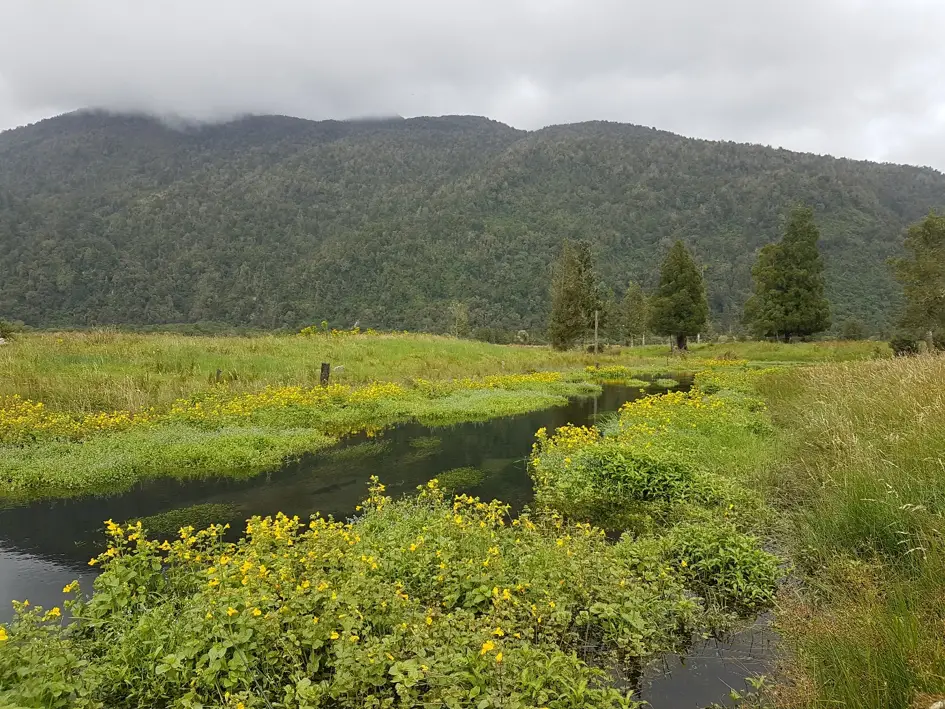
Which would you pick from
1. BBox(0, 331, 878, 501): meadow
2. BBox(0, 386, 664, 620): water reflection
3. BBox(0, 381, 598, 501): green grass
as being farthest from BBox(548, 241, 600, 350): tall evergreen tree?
BBox(0, 386, 664, 620): water reflection

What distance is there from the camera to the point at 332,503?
10.3 m

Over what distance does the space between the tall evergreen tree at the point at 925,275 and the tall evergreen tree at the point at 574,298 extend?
931 inches

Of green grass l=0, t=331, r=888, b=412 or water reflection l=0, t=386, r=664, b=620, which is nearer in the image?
water reflection l=0, t=386, r=664, b=620

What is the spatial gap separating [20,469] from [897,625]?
15.1 metres

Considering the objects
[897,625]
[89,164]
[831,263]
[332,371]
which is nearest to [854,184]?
[831,263]

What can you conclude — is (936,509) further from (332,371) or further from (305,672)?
(332,371)

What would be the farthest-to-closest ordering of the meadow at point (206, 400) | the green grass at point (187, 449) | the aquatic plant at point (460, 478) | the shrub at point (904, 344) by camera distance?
the shrub at point (904, 344) → the meadow at point (206, 400) → the aquatic plant at point (460, 478) → the green grass at point (187, 449)

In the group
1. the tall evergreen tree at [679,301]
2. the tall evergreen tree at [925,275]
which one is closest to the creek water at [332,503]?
the tall evergreen tree at [925,275]

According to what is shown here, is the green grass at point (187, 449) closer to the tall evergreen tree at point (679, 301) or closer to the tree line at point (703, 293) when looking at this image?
the tree line at point (703, 293)

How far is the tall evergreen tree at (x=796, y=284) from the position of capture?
45.5 m

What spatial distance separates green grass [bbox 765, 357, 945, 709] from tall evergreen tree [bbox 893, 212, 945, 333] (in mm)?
28292

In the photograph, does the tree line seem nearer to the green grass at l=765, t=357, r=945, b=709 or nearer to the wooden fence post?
the wooden fence post

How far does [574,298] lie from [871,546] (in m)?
45.6

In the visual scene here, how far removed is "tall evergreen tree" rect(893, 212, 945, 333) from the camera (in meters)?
31.4
